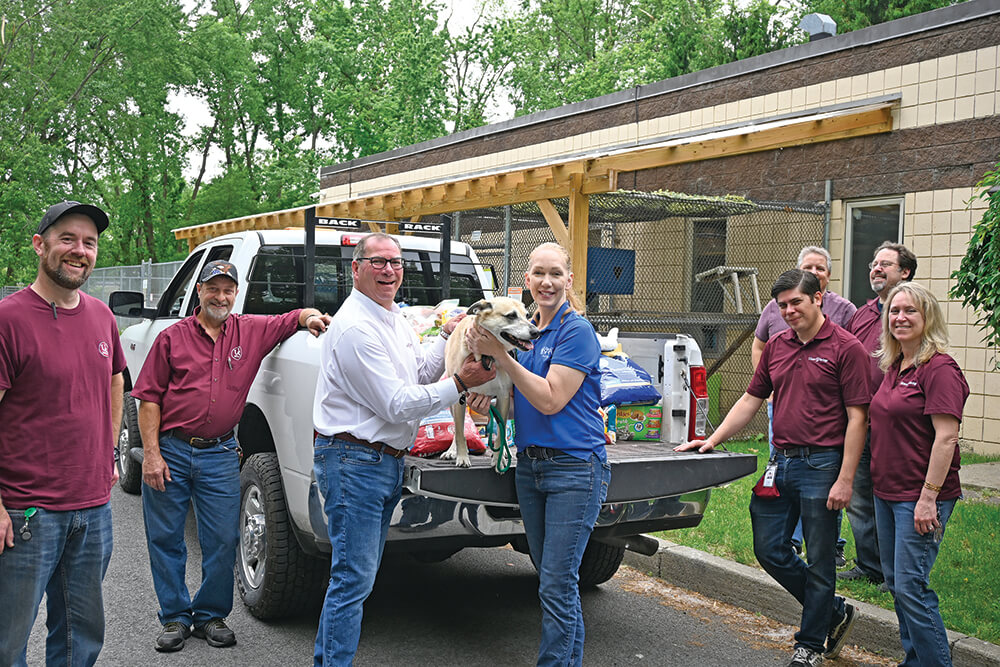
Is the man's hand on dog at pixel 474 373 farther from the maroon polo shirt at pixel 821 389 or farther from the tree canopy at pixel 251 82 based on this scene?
the tree canopy at pixel 251 82

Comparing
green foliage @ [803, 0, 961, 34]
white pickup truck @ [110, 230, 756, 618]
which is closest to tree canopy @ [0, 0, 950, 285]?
green foliage @ [803, 0, 961, 34]

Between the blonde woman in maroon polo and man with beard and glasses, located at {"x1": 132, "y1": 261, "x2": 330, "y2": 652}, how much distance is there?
9.46 ft

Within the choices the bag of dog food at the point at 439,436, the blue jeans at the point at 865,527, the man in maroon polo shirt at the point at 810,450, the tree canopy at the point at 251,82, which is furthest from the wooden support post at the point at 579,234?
the tree canopy at the point at 251,82

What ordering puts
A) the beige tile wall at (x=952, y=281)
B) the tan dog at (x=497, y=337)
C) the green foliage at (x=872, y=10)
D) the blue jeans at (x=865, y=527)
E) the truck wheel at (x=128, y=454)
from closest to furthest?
the tan dog at (x=497, y=337) → the blue jeans at (x=865, y=527) → the truck wheel at (x=128, y=454) → the beige tile wall at (x=952, y=281) → the green foliage at (x=872, y=10)

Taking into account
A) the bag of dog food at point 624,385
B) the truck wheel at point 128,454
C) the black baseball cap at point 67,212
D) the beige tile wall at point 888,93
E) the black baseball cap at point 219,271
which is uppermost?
the beige tile wall at point 888,93

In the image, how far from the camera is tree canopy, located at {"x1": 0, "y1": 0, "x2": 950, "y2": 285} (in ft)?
99.2

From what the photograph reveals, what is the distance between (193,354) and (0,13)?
30615 mm

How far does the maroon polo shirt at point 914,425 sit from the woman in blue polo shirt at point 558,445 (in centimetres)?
139

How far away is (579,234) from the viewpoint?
983 centimetres

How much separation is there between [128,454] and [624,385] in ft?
16.5

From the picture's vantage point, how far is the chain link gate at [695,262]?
1116cm

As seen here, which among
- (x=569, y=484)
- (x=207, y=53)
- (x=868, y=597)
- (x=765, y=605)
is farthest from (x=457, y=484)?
(x=207, y=53)

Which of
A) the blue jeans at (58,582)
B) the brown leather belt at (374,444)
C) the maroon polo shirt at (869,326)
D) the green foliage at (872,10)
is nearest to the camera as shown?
the blue jeans at (58,582)

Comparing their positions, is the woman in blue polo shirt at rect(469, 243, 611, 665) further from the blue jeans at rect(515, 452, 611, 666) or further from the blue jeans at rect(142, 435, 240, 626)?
the blue jeans at rect(142, 435, 240, 626)
